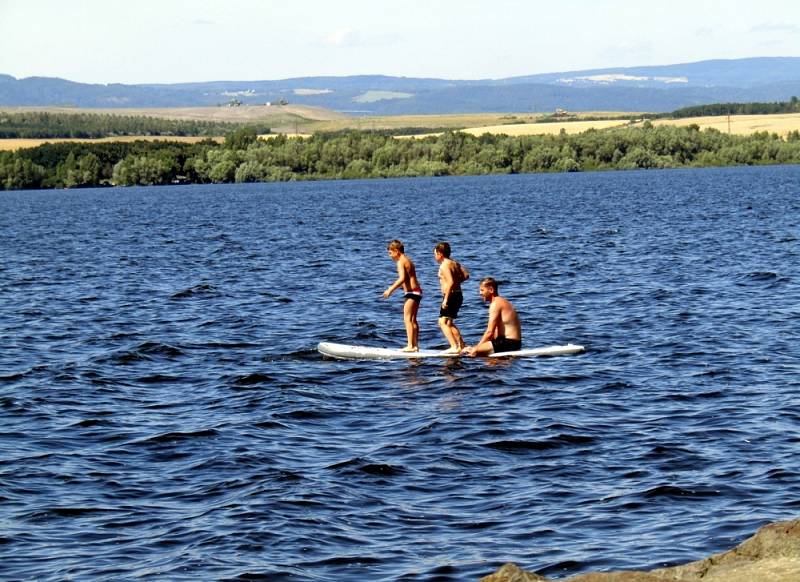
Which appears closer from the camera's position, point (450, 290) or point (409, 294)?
point (450, 290)

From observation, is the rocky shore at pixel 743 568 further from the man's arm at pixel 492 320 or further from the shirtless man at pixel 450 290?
the shirtless man at pixel 450 290

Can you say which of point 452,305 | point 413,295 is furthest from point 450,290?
point 413,295

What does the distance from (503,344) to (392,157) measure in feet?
517

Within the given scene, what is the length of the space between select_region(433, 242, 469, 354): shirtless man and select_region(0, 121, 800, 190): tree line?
14798cm

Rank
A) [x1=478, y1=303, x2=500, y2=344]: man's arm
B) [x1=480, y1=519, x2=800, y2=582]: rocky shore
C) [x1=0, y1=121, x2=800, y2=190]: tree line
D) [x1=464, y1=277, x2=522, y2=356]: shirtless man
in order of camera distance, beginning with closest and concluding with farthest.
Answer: [x1=480, y1=519, x2=800, y2=582]: rocky shore, [x1=478, y1=303, x2=500, y2=344]: man's arm, [x1=464, y1=277, x2=522, y2=356]: shirtless man, [x1=0, y1=121, x2=800, y2=190]: tree line

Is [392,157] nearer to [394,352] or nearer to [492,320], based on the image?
[394,352]

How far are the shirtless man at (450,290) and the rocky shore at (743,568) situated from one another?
43.1 feet

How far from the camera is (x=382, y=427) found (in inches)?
707

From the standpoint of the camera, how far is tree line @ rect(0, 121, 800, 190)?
170125 millimetres

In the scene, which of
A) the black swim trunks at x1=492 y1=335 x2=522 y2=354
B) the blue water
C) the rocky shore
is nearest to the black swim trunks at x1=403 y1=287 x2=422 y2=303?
the blue water

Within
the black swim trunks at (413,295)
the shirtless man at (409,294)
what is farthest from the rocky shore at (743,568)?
the black swim trunks at (413,295)

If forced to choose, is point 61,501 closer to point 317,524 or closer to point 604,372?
point 317,524

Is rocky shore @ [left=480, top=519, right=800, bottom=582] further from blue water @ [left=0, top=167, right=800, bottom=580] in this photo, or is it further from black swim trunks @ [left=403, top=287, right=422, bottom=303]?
black swim trunks @ [left=403, top=287, right=422, bottom=303]

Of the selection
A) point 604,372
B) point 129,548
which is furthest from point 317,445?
point 604,372
